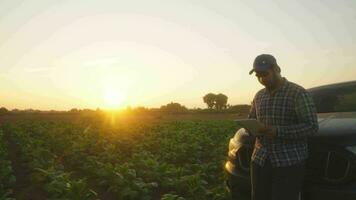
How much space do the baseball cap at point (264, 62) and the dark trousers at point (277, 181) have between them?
83cm

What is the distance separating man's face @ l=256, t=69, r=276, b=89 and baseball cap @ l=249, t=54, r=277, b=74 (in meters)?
0.05

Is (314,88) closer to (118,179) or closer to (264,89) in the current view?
(264,89)

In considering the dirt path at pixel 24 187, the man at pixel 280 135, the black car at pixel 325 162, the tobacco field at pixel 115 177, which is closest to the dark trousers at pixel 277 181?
the man at pixel 280 135

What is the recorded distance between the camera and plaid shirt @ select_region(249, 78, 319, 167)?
150 inches

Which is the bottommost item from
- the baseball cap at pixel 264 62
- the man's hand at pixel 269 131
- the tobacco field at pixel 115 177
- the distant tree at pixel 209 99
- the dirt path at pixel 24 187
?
the dirt path at pixel 24 187

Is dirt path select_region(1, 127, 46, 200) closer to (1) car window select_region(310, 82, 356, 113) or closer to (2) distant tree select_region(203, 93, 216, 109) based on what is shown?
(1) car window select_region(310, 82, 356, 113)

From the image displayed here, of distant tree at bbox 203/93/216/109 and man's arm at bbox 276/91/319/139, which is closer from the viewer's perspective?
man's arm at bbox 276/91/319/139

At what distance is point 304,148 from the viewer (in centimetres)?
391

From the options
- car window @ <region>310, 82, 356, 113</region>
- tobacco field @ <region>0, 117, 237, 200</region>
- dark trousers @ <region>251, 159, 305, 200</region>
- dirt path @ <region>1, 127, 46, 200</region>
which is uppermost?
car window @ <region>310, 82, 356, 113</region>

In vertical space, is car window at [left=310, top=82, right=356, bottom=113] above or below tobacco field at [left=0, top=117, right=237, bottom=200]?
above

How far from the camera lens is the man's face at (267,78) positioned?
3.97m

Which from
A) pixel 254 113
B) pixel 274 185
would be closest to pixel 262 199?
pixel 274 185

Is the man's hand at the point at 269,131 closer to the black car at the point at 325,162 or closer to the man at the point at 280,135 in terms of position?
the man at the point at 280,135

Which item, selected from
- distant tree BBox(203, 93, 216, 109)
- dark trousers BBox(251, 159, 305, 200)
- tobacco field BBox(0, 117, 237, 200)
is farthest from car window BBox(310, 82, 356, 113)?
distant tree BBox(203, 93, 216, 109)
